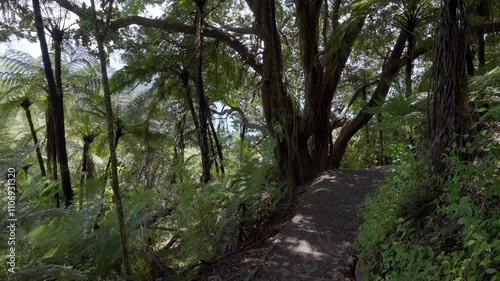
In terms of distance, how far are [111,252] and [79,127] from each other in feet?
27.7

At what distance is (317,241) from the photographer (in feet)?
15.0

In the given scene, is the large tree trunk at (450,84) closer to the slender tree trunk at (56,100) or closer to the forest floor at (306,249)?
the forest floor at (306,249)

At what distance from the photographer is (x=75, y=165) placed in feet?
55.6

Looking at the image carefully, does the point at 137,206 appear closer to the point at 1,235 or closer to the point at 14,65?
the point at 1,235

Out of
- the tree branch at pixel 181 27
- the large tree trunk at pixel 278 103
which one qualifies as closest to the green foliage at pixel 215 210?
the large tree trunk at pixel 278 103

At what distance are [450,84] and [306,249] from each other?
2252mm

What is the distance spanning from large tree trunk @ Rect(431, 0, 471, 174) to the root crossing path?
153 centimetres

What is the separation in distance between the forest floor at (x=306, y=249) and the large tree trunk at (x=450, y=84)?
1535 mm

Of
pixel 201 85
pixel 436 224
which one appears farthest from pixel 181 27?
pixel 436 224

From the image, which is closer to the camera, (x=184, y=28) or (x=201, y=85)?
(x=201, y=85)

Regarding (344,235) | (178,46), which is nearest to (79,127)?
(178,46)

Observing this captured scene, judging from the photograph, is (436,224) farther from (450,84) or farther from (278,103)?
(278,103)

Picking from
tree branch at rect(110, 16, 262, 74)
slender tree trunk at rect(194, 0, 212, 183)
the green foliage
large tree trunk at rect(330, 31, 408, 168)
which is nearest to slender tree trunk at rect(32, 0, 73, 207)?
tree branch at rect(110, 16, 262, 74)

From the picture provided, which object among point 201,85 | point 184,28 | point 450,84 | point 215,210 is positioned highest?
point 184,28
